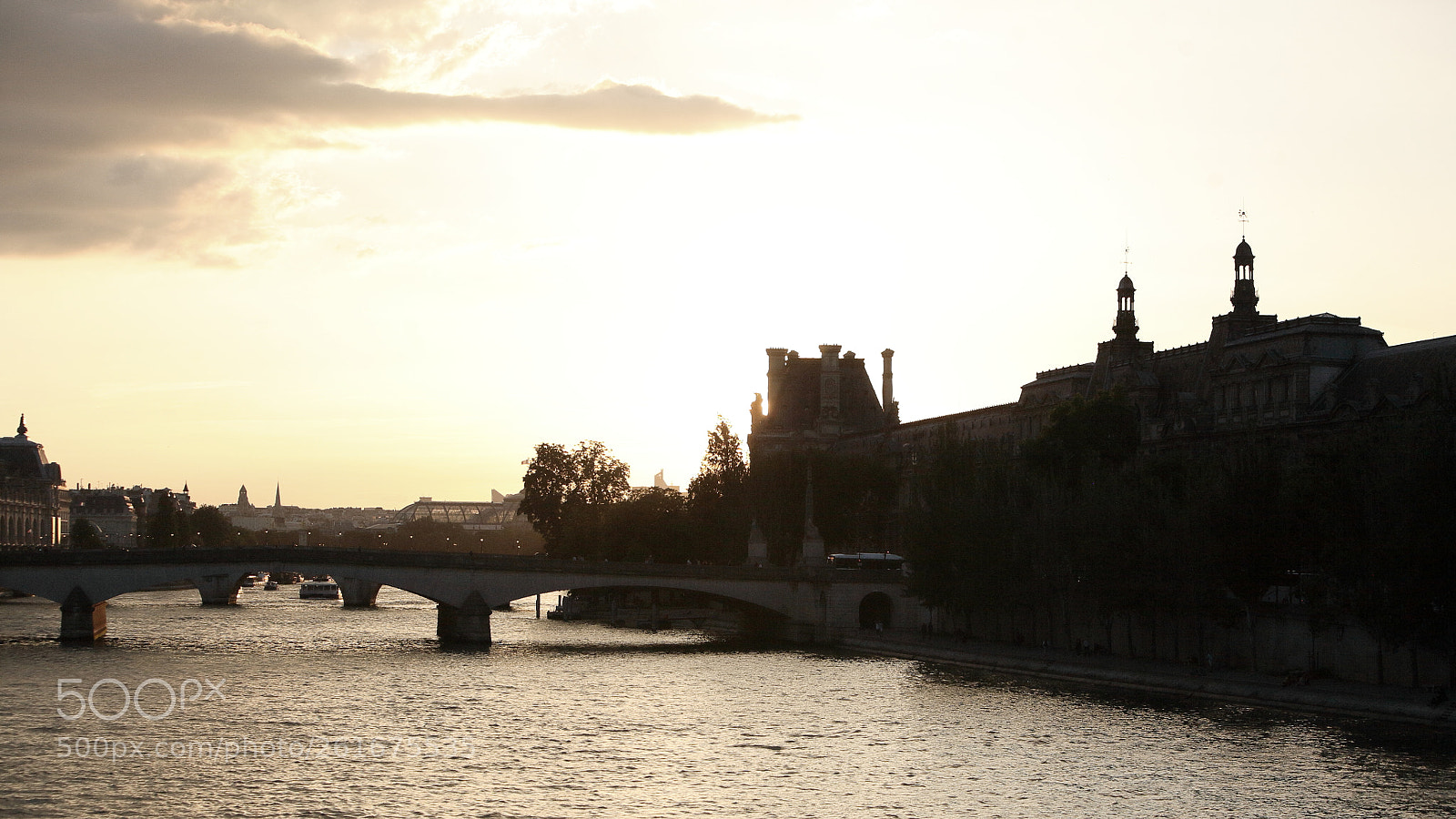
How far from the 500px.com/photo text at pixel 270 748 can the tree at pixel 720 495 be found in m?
70.5

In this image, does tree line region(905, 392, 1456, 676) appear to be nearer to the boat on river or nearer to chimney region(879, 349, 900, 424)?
chimney region(879, 349, 900, 424)

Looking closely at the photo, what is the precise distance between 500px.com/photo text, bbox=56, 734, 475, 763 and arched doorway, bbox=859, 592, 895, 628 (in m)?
51.6

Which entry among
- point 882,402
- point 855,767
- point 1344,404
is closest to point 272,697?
point 855,767

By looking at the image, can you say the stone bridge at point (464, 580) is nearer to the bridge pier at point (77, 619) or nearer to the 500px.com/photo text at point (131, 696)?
the bridge pier at point (77, 619)

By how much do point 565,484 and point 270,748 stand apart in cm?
11369

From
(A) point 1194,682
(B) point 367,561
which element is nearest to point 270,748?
(A) point 1194,682

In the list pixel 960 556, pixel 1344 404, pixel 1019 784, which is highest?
pixel 1344 404

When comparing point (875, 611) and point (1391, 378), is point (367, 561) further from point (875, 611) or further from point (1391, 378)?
point (1391, 378)

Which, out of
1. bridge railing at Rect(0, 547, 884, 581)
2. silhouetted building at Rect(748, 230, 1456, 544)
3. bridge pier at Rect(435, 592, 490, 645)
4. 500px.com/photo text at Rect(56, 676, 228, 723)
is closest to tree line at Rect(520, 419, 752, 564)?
silhouetted building at Rect(748, 230, 1456, 544)

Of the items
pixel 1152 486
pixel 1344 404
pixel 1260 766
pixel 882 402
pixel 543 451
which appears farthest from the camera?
pixel 543 451

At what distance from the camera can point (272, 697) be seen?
2564 inches

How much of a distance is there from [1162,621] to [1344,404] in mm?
16661

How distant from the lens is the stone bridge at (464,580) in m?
92.5

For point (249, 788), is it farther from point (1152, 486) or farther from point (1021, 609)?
point (1021, 609)
